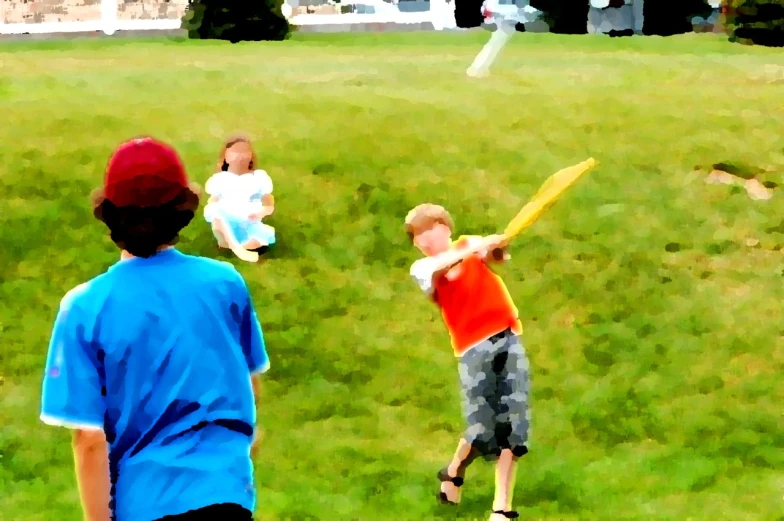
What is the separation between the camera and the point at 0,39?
1767 centimetres

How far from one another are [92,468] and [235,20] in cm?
1606

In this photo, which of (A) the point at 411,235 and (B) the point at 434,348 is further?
(B) the point at 434,348

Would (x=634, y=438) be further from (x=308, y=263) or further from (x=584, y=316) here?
(x=308, y=263)

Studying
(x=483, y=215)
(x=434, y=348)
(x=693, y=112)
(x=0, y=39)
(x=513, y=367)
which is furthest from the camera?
(x=0, y=39)

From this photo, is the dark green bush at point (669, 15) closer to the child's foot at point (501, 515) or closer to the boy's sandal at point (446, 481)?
the boy's sandal at point (446, 481)

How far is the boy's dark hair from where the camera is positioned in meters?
2.39

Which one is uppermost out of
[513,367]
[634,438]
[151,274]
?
[151,274]

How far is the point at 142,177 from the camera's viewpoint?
2.38 metres

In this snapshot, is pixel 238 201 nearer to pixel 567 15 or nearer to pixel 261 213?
pixel 261 213

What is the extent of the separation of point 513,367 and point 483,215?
3.75 meters

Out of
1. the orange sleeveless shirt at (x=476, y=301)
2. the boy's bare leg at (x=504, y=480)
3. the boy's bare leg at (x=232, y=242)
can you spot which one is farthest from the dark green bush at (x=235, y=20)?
the boy's bare leg at (x=504, y=480)

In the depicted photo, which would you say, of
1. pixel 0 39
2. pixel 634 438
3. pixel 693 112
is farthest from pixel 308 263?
pixel 0 39

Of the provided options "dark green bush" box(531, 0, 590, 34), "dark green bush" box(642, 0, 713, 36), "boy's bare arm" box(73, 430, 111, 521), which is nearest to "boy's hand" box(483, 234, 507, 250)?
"boy's bare arm" box(73, 430, 111, 521)

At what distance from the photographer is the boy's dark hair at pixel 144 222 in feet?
7.83
